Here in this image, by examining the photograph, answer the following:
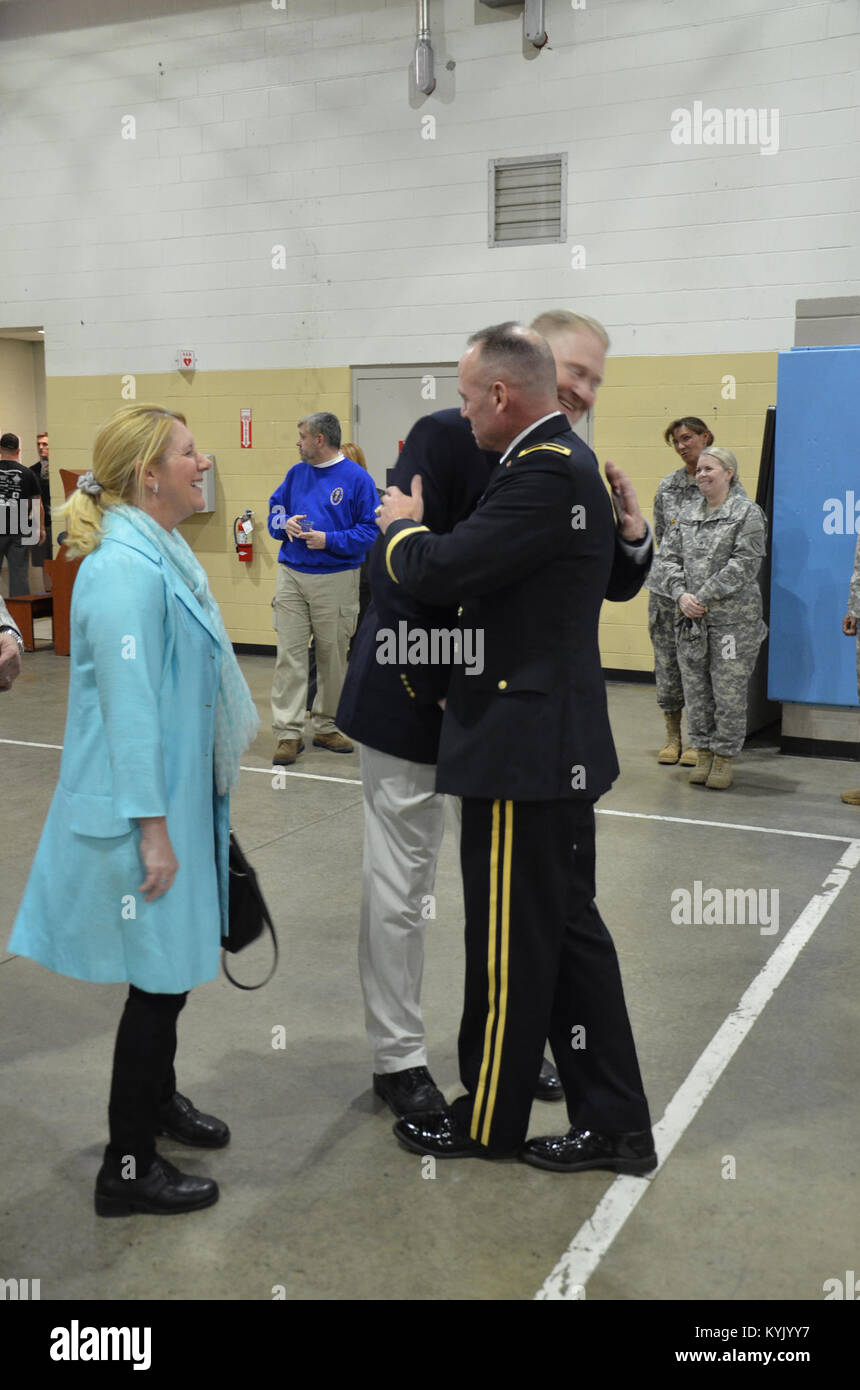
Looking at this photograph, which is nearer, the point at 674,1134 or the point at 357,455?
the point at 674,1134

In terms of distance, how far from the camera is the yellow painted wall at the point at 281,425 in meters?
8.50

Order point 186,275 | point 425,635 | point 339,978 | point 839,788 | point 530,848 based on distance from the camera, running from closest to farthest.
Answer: point 530,848 → point 425,635 → point 339,978 → point 839,788 → point 186,275

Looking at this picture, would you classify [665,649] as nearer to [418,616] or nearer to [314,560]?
[314,560]

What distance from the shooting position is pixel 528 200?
8.87 m

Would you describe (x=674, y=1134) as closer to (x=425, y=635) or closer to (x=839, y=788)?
(x=425, y=635)

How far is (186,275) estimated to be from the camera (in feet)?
33.7

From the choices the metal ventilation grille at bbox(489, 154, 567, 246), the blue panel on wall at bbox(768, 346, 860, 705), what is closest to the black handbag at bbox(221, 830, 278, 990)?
the blue panel on wall at bbox(768, 346, 860, 705)

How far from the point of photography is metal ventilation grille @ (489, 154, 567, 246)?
8.79 metres

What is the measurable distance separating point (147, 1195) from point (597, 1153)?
0.98 meters

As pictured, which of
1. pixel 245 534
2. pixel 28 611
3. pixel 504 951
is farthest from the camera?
pixel 28 611

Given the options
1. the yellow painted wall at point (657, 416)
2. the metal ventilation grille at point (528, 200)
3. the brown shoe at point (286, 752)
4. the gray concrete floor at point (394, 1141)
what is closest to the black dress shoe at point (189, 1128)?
the gray concrete floor at point (394, 1141)

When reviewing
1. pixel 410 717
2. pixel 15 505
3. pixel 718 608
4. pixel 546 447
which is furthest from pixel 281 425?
pixel 546 447
